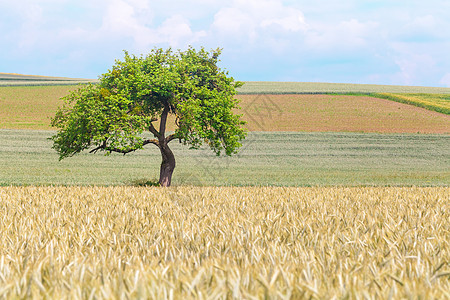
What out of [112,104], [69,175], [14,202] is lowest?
[69,175]

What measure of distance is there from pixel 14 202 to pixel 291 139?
131 feet

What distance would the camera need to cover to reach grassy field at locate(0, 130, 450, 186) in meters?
29.2

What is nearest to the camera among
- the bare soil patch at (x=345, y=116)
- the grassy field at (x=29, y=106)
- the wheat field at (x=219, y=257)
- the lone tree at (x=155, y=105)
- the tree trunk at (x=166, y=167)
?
the wheat field at (x=219, y=257)

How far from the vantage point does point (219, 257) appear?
15.8ft

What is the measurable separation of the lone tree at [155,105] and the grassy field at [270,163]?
4.39 metres

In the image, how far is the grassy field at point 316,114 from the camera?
5497 centimetres

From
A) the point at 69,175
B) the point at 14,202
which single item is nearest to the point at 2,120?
the point at 69,175

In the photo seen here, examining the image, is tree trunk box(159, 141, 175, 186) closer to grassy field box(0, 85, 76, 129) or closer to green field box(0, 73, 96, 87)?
grassy field box(0, 85, 76, 129)

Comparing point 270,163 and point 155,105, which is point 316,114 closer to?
point 270,163

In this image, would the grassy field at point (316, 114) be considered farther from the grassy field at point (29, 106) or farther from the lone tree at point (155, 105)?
the lone tree at point (155, 105)

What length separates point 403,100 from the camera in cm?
7431

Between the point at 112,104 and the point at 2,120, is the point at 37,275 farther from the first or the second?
the point at 2,120

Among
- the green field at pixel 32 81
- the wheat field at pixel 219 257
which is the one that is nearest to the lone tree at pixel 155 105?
the wheat field at pixel 219 257

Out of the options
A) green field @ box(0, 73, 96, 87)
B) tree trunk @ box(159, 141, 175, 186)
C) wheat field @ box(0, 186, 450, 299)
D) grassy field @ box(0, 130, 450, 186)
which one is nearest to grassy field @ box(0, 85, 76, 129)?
grassy field @ box(0, 130, 450, 186)
